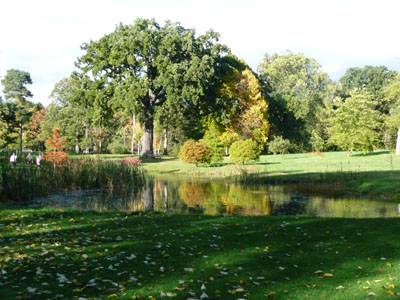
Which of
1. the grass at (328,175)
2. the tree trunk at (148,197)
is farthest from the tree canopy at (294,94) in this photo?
the tree trunk at (148,197)

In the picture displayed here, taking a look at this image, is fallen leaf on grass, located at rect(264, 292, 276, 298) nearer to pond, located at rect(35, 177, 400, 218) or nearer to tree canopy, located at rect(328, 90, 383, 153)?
pond, located at rect(35, 177, 400, 218)

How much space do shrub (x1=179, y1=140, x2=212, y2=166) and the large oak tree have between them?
6744mm

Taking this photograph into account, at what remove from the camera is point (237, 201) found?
63.2 ft

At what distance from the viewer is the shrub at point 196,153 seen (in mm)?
36875

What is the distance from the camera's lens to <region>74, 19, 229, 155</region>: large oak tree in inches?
1641

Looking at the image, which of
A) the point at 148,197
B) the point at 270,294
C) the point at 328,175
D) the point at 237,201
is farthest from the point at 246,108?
the point at 270,294

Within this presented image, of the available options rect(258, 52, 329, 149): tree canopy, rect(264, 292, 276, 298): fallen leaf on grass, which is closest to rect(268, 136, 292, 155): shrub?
rect(258, 52, 329, 149): tree canopy

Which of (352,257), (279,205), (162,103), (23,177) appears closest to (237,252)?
(352,257)

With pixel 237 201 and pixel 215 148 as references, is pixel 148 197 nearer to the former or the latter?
pixel 237 201

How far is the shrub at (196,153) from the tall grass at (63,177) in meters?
12.1

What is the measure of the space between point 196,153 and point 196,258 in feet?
95.8

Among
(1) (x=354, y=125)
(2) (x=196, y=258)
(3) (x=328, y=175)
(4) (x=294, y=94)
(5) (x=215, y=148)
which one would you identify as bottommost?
(2) (x=196, y=258)

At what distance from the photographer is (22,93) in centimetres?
8869

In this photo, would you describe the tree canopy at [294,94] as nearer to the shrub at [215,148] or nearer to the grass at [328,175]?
the shrub at [215,148]
